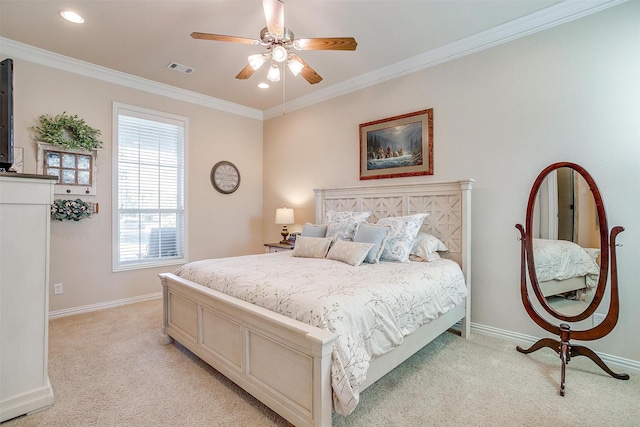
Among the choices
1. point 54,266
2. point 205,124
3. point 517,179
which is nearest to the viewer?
point 517,179

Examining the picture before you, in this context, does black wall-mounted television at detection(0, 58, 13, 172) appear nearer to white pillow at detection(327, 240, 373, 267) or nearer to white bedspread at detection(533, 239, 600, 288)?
white pillow at detection(327, 240, 373, 267)

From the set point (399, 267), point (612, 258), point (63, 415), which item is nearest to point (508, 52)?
point (612, 258)

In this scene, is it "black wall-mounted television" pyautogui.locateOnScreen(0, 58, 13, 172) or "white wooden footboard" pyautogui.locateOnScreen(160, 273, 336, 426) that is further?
"black wall-mounted television" pyautogui.locateOnScreen(0, 58, 13, 172)

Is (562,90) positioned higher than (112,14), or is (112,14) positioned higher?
(112,14)

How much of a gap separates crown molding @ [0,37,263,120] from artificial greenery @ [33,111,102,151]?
57cm

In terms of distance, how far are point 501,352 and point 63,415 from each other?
316 centimetres

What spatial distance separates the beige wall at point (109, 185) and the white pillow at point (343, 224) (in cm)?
209

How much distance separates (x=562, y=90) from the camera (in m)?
2.62

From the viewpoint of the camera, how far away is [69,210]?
3.39 m

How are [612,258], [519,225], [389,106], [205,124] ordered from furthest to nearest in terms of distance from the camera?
[205,124] < [389,106] < [519,225] < [612,258]

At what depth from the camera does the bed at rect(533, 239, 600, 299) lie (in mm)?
2306

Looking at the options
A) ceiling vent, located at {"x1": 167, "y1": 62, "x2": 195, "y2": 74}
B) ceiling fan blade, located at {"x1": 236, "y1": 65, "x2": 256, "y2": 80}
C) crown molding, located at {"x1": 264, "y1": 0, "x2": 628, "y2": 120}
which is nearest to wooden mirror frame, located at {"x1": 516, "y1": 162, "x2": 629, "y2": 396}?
crown molding, located at {"x1": 264, "y1": 0, "x2": 628, "y2": 120}

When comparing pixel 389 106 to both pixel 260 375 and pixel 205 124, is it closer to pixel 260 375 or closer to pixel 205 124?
pixel 205 124

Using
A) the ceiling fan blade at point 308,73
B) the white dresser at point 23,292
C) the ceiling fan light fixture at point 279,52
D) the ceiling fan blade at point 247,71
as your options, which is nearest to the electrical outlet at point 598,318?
the ceiling fan blade at point 308,73
